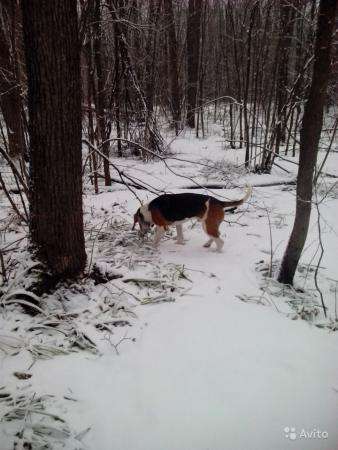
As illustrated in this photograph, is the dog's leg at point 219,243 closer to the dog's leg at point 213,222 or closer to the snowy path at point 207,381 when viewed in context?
the dog's leg at point 213,222

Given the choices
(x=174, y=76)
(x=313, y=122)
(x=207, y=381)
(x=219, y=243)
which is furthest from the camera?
(x=174, y=76)

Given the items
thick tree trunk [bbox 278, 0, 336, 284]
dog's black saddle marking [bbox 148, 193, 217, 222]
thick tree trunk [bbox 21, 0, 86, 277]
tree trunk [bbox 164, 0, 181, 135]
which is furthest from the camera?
tree trunk [bbox 164, 0, 181, 135]

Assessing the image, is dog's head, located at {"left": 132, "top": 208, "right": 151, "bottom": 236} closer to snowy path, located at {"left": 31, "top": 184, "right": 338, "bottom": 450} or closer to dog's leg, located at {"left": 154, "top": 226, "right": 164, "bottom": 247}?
dog's leg, located at {"left": 154, "top": 226, "right": 164, "bottom": 247}

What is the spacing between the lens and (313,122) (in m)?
3.21

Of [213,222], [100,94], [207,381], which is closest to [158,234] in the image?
[213,222]

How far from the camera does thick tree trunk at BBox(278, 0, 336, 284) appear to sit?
2942 mm

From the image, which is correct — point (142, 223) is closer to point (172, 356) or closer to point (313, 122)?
point (172, 356)

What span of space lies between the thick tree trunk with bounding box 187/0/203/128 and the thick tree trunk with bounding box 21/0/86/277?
39.1 feet

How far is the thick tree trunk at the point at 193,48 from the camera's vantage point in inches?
555

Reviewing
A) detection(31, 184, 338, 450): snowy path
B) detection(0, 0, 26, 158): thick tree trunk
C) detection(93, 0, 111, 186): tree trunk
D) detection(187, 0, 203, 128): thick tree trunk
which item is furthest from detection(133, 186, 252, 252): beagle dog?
detection(187, 0, 203, 128): thick tree trunk

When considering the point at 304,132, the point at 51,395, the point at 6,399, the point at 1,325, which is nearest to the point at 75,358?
the point at 51,395

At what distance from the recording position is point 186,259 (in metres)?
4.38

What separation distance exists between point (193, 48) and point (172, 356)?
1472 centimetres

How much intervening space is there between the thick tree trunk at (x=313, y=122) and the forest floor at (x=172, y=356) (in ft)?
2.27
